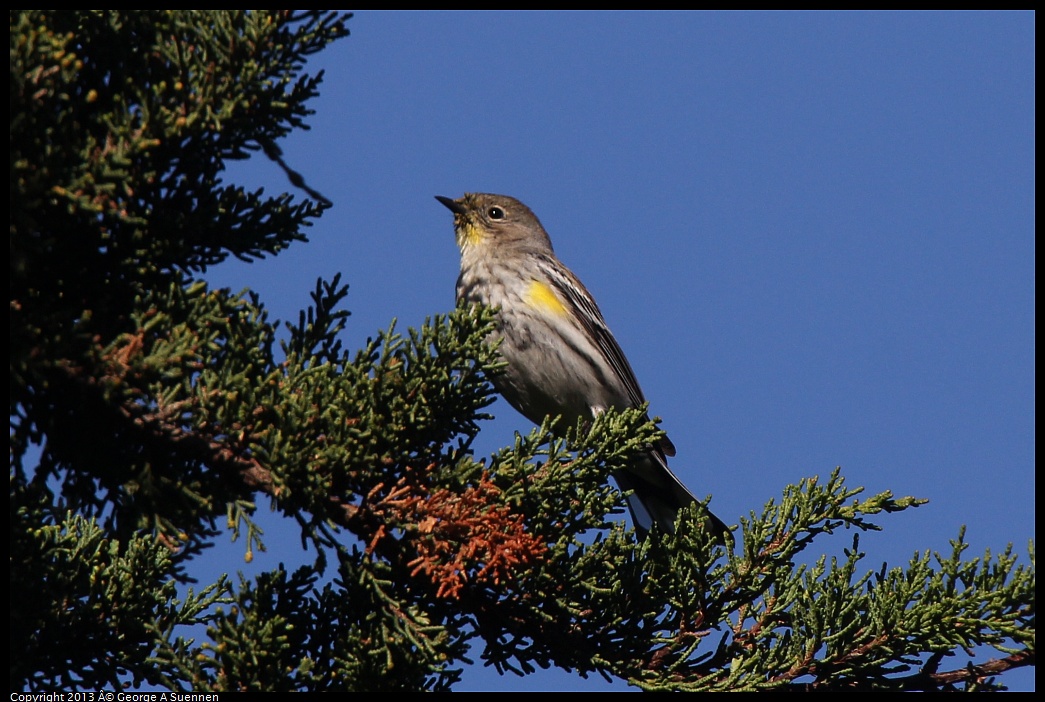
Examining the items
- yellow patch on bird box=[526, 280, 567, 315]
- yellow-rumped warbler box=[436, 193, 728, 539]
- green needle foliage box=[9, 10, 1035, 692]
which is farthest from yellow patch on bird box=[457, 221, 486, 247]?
green needle foliage box=[9, 10, 1035, 692]

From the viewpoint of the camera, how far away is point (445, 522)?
12.0 feet

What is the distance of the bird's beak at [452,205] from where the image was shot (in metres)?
8.30

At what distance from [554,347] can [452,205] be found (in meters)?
1.91

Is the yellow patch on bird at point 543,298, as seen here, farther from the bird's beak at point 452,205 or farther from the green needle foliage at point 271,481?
the green needle foliage at point 271,481

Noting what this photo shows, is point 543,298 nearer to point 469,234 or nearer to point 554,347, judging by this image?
point 554,347

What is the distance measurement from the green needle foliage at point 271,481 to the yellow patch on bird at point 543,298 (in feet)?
10.2

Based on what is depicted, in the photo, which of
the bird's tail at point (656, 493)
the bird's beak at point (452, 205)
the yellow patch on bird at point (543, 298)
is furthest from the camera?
the bird's beak at point (452, 205)

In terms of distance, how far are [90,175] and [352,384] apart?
114 centimetres

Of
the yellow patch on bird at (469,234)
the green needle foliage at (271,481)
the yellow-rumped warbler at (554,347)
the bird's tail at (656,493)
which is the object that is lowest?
the green needle foliage at (271,481)

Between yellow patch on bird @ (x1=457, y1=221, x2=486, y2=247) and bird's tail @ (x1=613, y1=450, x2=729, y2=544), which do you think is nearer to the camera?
bird's tail @ (x1=613, y1=450, x2=729, y2=544)

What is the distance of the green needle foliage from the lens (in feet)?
10.9

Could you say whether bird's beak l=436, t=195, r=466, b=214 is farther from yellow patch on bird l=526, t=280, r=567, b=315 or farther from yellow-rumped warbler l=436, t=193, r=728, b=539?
yellow patch on bird l=526, t=280, r=567, b=315

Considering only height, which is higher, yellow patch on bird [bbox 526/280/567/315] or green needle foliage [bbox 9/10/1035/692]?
yellow patch on bird [bbox 526/280/567/315]

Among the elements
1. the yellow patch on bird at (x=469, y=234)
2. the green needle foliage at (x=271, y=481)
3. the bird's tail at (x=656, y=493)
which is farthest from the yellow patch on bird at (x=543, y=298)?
the green needle foliage at (x=271, y=481)
